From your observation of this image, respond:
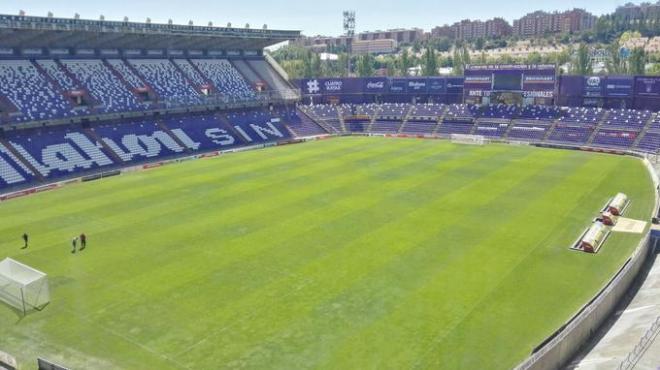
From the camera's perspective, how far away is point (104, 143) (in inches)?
2511

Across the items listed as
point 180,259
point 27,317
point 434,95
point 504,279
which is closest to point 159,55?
point 434,95

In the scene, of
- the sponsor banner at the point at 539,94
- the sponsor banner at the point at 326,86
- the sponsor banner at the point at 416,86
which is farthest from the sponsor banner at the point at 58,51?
the sponsor banner at the point at 539,94

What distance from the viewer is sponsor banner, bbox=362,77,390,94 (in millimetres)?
97625

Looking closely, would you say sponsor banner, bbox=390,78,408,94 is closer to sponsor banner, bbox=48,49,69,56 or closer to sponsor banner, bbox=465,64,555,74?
sponsor banner, bbox=465,64,555,74

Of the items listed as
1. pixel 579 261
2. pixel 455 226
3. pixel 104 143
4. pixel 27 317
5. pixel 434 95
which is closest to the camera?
pixel 27 317

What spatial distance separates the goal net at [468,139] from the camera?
75.9 m

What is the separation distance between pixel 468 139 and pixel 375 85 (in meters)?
27.2

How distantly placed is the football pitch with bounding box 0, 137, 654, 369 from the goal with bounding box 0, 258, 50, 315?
66 cm

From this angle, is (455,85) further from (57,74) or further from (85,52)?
(57,74)

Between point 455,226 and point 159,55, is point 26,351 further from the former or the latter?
point 159,55

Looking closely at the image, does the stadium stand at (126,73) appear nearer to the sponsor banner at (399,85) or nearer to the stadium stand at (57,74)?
the stadium stand at (57,74)

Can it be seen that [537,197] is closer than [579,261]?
No

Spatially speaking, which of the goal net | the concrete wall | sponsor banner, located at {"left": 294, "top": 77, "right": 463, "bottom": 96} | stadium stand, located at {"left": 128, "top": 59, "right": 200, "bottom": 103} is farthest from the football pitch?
sponsor banner, located at {"left": 294, "top": 77, "right": 463, "bottom": 96}

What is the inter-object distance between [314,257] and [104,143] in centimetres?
4261
